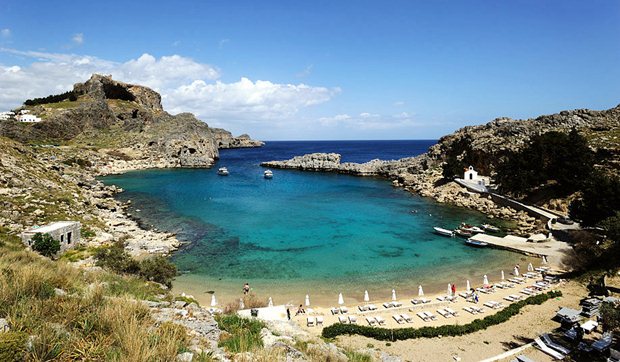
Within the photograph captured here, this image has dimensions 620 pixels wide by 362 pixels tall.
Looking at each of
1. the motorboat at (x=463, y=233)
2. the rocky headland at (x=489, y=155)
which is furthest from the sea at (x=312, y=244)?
the rocky headland at (x=489, y=155)

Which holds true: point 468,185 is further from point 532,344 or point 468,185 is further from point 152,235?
point 152,235

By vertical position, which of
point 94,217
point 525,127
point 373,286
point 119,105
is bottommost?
point 373,286

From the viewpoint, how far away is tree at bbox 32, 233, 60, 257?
21797mm

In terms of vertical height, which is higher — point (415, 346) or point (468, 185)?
point (468, 185)

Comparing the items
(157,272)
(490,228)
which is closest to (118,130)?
(157,272)

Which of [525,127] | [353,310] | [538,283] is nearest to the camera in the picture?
[353,310]

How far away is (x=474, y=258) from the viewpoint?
96.9 ft

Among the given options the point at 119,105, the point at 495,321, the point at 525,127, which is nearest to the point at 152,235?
the point at 495,321

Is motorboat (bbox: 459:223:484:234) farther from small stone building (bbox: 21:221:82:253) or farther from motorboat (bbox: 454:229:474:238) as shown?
small stone building (bbox: 21:221:82:253)

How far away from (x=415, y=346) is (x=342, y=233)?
2260 cm

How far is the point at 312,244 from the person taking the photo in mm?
33844

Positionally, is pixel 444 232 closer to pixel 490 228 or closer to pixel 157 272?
pixel 490 228

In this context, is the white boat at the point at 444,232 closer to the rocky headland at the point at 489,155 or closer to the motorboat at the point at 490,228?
the motorboat at the point at 490,228

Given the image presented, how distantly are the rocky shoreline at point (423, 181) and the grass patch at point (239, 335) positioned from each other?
35.2 m
